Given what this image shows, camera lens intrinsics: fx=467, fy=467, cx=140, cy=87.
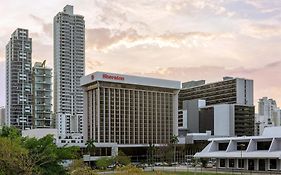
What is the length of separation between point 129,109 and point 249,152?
70479 mm

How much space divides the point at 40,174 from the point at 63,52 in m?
160

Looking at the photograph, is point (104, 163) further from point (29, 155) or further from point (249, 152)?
point (29, 155)

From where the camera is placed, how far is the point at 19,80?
160250mm

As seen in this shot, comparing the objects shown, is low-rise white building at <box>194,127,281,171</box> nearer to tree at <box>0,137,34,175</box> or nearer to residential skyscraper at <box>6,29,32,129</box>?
tree at <box>0,137,34,175</box>

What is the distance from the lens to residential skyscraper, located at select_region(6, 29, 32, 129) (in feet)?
510

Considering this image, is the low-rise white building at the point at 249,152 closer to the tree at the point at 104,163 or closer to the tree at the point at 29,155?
the tree at the point at 104,163

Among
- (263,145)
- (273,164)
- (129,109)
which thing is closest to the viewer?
(273,164)

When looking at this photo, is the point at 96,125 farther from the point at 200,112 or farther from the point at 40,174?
the point at 40,174

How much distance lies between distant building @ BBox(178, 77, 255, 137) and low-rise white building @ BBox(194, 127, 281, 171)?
255 ft

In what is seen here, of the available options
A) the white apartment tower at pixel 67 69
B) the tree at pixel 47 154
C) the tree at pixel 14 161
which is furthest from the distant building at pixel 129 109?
the tree at pixel 14 161

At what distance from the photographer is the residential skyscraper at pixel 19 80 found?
510ft

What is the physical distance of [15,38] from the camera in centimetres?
16412

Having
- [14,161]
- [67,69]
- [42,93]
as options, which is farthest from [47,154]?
[67,69]

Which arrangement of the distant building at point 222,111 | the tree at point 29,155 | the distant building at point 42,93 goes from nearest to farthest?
the tree at point 29,155 < the distant building at point 42,93 < the distant building at point 222,111
